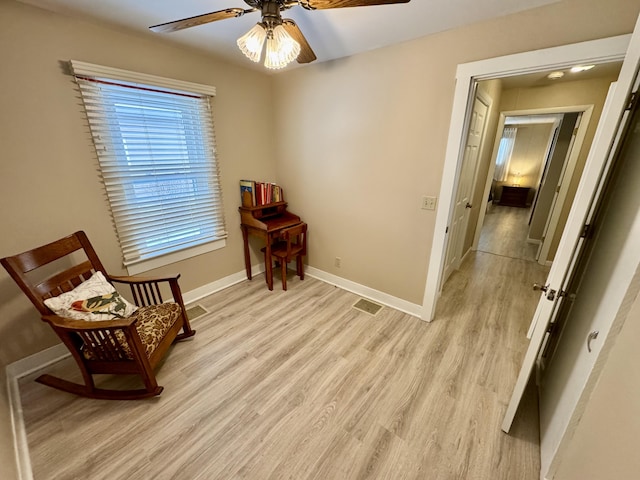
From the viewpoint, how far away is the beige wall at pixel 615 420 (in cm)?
65

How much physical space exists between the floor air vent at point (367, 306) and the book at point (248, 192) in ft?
5.18

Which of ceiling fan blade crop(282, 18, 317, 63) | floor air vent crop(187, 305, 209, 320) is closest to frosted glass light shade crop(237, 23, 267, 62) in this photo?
ceiling fan blade crop(282, 18, 317, 63)

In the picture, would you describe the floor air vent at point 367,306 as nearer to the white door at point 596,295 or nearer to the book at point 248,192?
the white door at point 596,295

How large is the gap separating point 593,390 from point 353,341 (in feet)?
4.74

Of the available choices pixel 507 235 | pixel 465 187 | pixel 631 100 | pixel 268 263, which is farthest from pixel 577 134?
pixel 268 263

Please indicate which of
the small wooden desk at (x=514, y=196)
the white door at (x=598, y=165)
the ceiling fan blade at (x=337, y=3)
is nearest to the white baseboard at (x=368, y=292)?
the white door at (x=598, y=165)

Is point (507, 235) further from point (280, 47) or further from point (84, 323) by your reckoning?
point (84, 323)

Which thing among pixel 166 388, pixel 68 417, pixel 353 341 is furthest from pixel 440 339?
pixel 68 417

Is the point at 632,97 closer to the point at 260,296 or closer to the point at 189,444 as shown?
the point at 189,444

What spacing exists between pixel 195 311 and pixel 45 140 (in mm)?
1697

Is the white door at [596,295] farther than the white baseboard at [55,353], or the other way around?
the white baseboard at [55,353]

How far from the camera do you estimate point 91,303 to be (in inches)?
59.9

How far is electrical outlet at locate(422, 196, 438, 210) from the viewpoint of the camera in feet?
6.88

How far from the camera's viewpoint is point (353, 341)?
211cm
